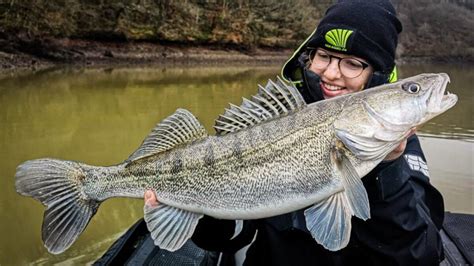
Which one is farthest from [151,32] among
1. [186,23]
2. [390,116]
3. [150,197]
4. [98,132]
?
[390,116]

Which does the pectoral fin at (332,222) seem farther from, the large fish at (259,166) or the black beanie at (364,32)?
the black beanie at (364,32)

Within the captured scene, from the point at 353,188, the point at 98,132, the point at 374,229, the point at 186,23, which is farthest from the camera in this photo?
the point at 186,23

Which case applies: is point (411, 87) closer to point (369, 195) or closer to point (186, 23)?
point (369, 195)

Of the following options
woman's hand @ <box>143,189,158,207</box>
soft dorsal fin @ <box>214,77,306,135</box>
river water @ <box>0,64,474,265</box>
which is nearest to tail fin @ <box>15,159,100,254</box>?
woman's hand @ <box>143,189,158,207</box>

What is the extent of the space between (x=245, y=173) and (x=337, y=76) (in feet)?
2.55

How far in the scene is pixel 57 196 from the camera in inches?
92.2

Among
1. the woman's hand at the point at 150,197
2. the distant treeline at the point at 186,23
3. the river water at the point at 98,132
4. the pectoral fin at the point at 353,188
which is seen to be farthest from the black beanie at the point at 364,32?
the distant treeline at the point at 186,23

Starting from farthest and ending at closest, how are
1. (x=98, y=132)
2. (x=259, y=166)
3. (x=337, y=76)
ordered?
(x=98, y=132) → (x=337, y=76) → (x=259, y=166)

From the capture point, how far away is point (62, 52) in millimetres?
26016

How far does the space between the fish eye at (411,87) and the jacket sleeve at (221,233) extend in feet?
3.81

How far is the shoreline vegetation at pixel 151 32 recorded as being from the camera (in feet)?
82.9

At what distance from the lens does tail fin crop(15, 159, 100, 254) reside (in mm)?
2311

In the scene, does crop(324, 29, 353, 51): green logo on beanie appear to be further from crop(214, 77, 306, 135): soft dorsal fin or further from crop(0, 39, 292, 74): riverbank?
crop(0, 39, 292, 74): riverbank

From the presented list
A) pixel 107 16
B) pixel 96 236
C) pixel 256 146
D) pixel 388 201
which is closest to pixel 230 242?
pixel 256 146
